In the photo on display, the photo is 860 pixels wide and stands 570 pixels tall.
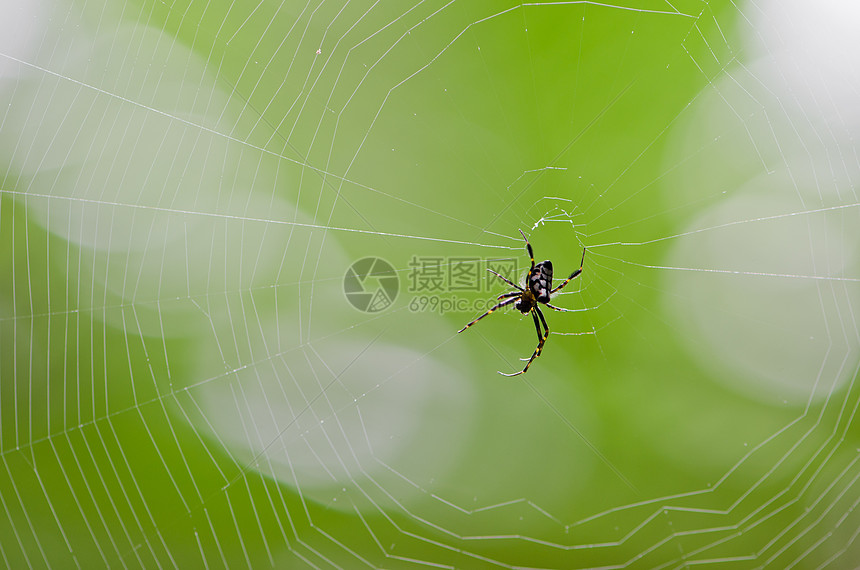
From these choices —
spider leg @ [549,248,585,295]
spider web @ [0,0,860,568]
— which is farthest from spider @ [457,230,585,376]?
spider web @ [0,0,860,568]

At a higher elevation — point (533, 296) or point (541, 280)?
point (541, 280)

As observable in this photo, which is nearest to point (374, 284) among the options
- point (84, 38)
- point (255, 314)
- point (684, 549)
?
point (255, 314)

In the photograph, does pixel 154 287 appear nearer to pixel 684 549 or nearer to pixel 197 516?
pixel 197 516

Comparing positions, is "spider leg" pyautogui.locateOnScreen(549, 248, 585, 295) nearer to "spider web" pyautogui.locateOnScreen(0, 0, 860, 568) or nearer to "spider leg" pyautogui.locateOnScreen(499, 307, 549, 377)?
"spider web" pyautogui.locateOnScreen(0, 0, 860, 568)

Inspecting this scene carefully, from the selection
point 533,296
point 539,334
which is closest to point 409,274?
point 533,296

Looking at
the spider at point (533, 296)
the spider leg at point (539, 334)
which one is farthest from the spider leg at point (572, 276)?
the spider leg at point (539, 334)

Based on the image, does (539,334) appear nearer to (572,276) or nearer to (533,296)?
(533,296)

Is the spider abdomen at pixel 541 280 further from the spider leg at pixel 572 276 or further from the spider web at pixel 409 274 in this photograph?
the spider web at pixel 409 274
